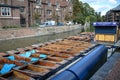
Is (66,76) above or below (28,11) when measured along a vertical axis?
below

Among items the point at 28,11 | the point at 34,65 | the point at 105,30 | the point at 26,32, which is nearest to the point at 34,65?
the point at 34,65

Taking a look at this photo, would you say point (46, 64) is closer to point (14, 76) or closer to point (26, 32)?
point (14, 76)

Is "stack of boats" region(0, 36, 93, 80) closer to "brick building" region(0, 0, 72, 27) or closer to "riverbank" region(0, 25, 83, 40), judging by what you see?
"riverbank" region(0, 25, 83, 40)

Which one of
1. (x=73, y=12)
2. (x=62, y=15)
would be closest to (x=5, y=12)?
(x=62, y=15)

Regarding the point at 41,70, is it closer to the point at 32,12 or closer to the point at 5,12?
the point at 5,12

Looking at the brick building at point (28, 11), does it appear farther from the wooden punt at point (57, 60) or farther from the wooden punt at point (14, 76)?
the wooden punt at point (14, 76)

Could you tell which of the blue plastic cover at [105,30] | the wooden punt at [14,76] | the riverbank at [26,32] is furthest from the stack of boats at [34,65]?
the riverbank at [26,32]

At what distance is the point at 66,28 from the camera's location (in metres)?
49.7

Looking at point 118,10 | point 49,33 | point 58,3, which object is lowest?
point 49,33

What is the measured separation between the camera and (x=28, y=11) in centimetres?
4931

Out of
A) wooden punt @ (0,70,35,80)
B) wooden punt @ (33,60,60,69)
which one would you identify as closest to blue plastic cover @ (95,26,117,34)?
wooden punt @ (33,60,60,69)

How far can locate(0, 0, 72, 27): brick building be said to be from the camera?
4003 centimetres

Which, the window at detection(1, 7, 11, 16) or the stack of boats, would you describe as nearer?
the stack of boats

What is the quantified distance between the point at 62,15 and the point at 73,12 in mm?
12347
